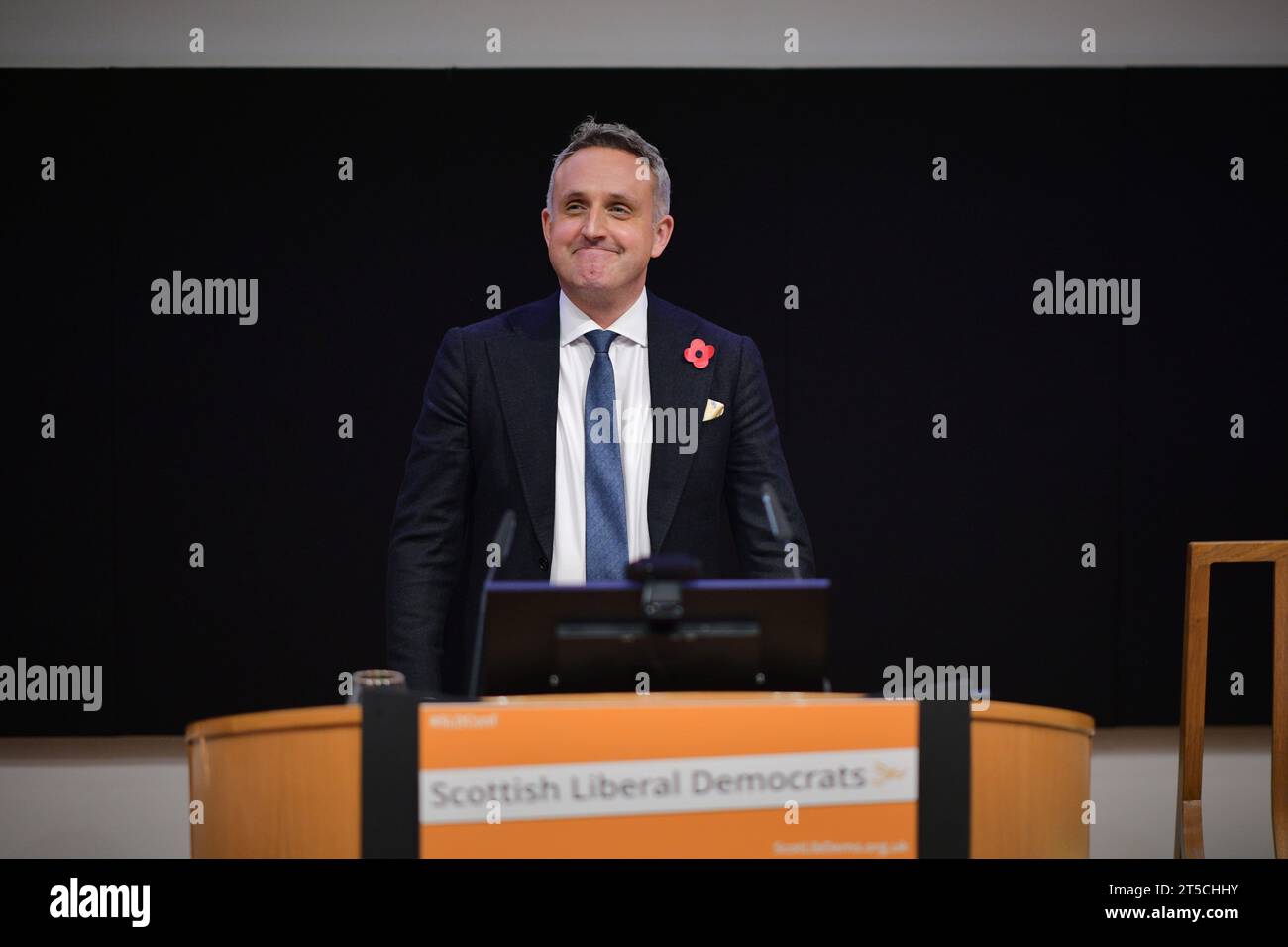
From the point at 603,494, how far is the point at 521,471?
157 mm

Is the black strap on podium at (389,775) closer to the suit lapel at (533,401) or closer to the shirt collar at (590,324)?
the suit lapel at (533,401)

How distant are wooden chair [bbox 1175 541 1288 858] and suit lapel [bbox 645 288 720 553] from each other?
3.05ft

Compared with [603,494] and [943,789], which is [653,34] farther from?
[943,789]

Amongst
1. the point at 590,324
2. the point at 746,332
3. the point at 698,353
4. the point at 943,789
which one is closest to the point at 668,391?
the point at 698,353

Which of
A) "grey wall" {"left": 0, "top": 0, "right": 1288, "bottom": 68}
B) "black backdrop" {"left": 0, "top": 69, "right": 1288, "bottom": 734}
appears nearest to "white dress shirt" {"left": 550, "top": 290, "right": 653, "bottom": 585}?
"black backdrop" {"left": 0, "top": 69, "right": 1288, "bottom": 734}

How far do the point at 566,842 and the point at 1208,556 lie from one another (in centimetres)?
156

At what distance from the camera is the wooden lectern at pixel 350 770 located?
1150 mm

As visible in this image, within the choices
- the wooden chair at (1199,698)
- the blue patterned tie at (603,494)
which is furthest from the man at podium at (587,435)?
the wooden chair at (1199,698)

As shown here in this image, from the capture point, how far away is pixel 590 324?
2.37 m

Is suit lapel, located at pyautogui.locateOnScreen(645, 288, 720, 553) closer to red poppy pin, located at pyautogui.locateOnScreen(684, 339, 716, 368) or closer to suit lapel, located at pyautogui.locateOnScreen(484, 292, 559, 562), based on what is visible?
red poppy pin, located at pyautogui.locateOnScreen(684, 339, 716, 368)

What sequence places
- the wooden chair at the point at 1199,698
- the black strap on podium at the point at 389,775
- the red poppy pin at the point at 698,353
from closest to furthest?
1. the black strap on podium at the point at 389,775
2. the wooden chair at the point at 1199,698
3. the red poppy pin at the point at 698,353

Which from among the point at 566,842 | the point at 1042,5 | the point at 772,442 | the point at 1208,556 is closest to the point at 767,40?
the point at 1042,5

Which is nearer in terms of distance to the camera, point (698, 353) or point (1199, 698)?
point (1199, 698)

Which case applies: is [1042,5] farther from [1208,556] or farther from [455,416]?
[455,416]
